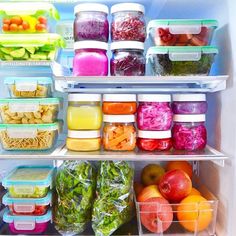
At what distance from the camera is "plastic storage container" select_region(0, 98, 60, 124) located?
1118mm

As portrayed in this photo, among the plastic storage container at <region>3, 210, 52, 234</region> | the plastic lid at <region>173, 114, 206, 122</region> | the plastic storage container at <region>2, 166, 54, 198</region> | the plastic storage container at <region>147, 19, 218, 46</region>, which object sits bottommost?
the plastic storage container at <region>3, 210, 52, 234</region>

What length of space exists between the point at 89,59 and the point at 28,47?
217 millimetres

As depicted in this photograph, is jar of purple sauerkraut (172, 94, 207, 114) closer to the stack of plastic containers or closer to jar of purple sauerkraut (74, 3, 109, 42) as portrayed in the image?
jar of purple sauerkraut (74, 3, 109, 42)

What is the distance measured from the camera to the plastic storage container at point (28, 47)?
1085mm

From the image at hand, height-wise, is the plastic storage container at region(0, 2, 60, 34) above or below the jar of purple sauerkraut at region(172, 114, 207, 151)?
above

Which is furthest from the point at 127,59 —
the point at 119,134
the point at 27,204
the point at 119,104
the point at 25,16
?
the point at 27,204

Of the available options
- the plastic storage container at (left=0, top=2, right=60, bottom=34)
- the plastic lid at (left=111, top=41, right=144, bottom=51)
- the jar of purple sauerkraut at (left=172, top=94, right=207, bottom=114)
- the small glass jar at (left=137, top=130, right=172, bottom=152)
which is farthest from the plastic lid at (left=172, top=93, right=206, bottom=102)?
the plastic storage container at (left=0, top=2, right=60, bottom=34)

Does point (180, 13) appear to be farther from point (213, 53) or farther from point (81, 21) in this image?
point (81, 21)

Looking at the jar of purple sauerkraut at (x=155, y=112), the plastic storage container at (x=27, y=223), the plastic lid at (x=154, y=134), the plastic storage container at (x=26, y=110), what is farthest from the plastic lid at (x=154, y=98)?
the plastic storage container at (x=27, y=223)

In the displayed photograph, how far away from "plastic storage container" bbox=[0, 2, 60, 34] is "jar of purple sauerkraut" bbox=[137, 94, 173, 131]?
17.9 inches

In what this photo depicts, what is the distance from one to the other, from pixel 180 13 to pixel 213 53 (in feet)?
0.94

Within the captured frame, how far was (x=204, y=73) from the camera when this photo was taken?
1128mm

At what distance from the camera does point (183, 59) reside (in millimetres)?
1104

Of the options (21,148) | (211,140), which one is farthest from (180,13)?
(21,148)
